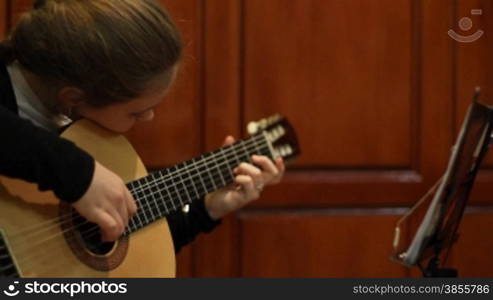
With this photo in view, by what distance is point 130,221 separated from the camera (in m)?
1.13

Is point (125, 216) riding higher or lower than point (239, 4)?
lower

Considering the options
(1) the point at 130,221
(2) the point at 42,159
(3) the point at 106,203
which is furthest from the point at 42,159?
(1) the point at 130,221

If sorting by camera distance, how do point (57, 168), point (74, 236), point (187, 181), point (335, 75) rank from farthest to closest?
A: 1. point (335, 75)
2. point (187, 181)
3. point (74, 236)
4. point (57, 168)

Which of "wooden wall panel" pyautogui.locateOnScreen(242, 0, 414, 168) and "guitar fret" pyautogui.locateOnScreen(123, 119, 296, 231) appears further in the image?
"wooden wall panel" pyautogui.locateOnScreen(242, 0, 414, 168)

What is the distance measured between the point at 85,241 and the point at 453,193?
0.56 meters

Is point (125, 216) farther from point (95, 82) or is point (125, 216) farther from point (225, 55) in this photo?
point (225, 55)

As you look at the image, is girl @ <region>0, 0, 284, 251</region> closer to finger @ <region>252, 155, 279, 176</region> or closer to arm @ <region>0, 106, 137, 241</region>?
arm @ <region>0, 106, 137, 241</region>

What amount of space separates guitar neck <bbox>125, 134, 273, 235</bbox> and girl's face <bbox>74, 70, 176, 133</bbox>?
0.10 metres

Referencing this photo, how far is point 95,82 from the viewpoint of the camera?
1.06 metres

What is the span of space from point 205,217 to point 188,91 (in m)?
0.31

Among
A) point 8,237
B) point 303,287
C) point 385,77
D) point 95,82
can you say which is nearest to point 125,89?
point 95,82

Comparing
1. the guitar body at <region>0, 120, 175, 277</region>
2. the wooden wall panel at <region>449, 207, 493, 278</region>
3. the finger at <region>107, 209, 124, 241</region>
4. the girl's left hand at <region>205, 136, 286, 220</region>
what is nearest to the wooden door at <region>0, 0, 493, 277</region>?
the wooden wall panel at <region>449, 207, 493, 278</region>

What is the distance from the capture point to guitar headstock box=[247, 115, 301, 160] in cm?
125

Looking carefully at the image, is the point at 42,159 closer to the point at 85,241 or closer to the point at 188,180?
the point at 85,241
